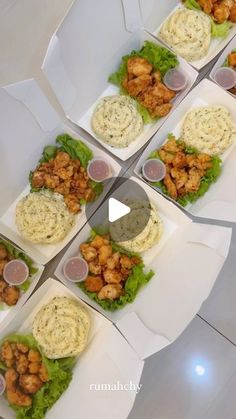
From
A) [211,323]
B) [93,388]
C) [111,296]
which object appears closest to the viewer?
[93,388]

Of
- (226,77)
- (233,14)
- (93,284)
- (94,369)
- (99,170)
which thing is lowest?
(94,369)

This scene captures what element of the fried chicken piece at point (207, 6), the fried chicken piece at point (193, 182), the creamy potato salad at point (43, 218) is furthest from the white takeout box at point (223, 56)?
the creamy potato salad at point (43, 218)

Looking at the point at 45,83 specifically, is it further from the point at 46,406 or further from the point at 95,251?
the point at 46,406

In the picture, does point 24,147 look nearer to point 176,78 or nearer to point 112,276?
point 112,276

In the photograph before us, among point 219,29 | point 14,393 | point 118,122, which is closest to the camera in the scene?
point 14,393

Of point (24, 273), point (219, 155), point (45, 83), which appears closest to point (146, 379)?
point (24, 273)

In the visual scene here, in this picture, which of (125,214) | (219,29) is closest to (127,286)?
(125,214)

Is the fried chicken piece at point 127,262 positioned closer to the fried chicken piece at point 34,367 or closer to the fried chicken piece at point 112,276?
the fried chicken piece at point 112,276
